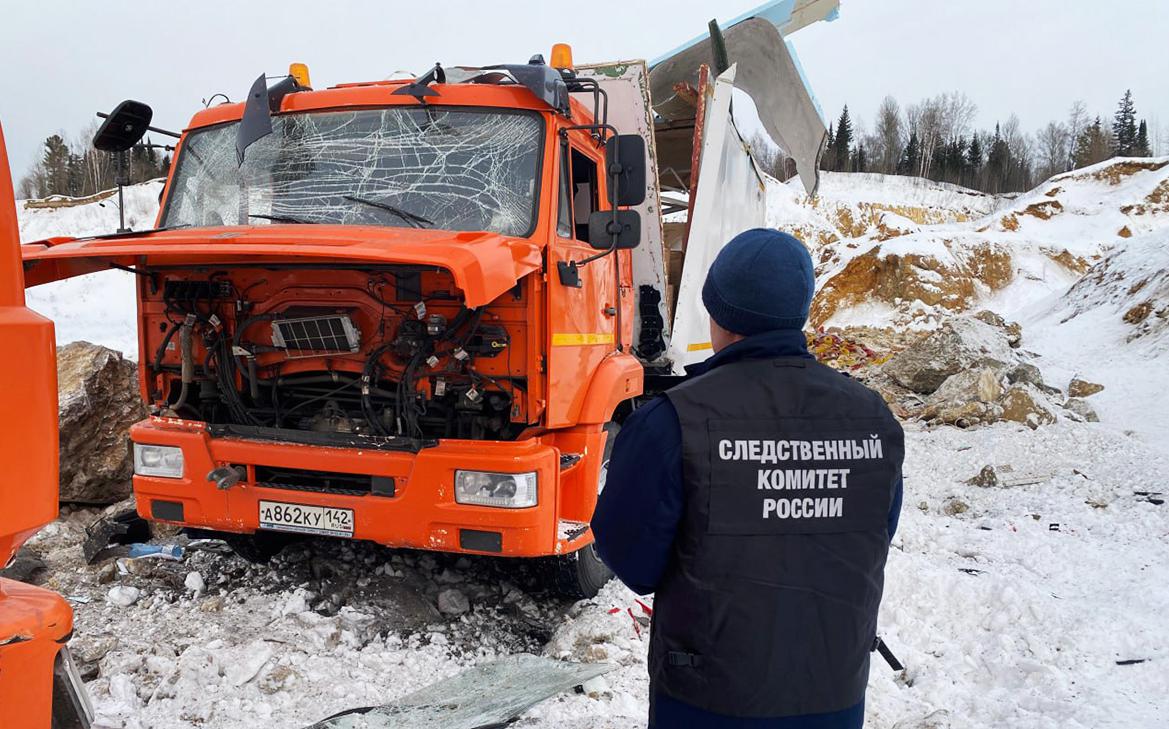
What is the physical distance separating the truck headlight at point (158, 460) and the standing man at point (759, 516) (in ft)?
8.88

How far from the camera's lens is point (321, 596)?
3977 mm

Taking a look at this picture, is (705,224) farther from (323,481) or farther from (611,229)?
(323,481)

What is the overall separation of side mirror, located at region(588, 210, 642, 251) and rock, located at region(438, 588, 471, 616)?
6.31 ft

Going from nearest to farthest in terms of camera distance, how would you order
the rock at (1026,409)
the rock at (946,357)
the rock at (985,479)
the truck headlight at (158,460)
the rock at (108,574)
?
the truck headlight at (158,460) → the rock at (108,574) → the rock at (985,479) → the rock at (1026,409) → the rock at (946,357)

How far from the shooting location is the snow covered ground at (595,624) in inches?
122

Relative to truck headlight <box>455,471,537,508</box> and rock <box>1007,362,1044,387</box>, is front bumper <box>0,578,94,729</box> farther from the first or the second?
rock <box>1007,362,1044,387</box>

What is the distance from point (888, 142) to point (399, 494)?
201ft

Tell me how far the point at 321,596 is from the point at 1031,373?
9027 mm

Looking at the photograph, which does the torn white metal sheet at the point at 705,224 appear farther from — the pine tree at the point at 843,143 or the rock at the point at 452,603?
the pine tree at the point at 843,143

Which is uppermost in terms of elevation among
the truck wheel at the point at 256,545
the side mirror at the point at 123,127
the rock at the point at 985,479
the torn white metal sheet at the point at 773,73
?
the torn white metal sheet at the point at 773,73

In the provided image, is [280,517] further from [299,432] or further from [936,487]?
[936,487]

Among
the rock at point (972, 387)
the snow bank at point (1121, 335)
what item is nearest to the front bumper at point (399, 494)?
the snow bank at point (1121, 335)

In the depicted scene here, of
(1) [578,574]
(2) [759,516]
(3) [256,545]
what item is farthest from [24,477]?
(3) [256,545]

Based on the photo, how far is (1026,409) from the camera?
8.00m
